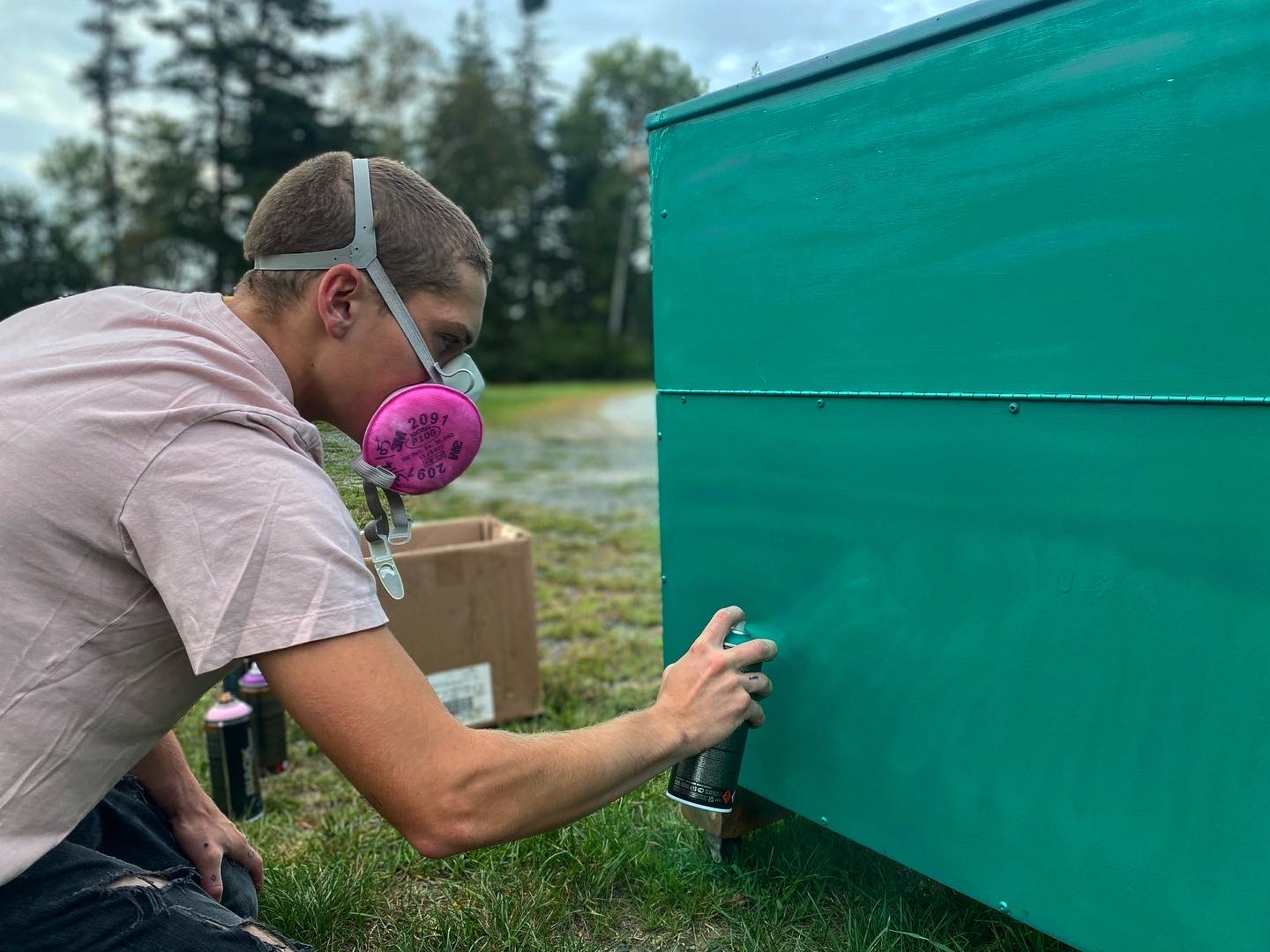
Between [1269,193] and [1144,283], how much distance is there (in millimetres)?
188

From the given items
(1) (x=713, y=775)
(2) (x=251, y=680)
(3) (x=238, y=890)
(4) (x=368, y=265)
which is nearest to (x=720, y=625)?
(1) (x=713, y=775)

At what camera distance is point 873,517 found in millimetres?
1874

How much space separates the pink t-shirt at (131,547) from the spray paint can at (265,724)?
171cm

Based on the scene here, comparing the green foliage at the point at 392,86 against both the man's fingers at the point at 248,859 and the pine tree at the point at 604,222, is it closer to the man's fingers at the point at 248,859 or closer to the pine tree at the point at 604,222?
the pine tree at the point at 604,222

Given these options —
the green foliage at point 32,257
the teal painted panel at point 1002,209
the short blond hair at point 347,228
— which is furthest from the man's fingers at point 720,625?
the green foliage at point 32,257

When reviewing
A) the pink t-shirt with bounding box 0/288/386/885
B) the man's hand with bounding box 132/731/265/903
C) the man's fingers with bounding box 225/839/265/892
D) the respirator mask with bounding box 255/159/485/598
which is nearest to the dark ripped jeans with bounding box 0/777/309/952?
the pink t-shirt with bounding box 0/288/386/885

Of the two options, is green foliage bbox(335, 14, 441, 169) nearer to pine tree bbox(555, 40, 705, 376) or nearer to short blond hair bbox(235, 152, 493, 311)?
pine tree bbox(555, 40, 705, 376)

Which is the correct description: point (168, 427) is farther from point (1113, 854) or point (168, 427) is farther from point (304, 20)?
point (304, 20)

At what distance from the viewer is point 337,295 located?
164 cm

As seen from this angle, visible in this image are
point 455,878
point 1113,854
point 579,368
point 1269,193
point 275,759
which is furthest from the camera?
point 579,368

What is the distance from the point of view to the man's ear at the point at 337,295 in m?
1.62

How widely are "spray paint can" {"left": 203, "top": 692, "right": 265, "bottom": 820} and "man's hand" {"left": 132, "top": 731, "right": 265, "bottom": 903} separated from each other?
2.50 ft

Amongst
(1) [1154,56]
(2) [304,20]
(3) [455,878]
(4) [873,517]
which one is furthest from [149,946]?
(2) [304,20]

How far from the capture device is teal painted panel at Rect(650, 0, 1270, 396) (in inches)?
53.7
